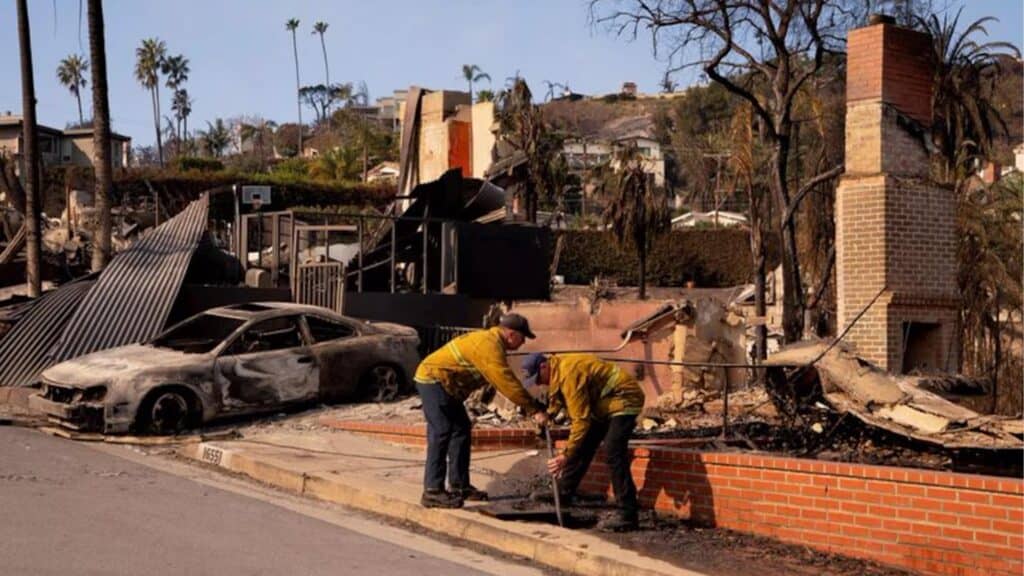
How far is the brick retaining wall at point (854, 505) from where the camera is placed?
23.3 feet

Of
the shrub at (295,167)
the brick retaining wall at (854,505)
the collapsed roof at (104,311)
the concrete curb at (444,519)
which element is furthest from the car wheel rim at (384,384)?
the shrub at (295,167)

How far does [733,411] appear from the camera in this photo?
13047 mm

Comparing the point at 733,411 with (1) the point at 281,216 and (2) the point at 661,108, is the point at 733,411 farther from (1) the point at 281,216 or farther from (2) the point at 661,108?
(2) the point at 661,108

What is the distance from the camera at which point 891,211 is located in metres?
14.3

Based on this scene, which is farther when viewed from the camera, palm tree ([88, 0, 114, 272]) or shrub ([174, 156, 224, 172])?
shrub ([174, 156, 224, 172])

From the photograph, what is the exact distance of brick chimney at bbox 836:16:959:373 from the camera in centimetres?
1436

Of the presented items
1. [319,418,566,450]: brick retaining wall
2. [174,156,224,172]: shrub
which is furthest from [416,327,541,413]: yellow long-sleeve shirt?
[174,156,224,172]: shrub

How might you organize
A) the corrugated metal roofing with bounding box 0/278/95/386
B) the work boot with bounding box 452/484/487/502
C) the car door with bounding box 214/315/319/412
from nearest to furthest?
the work boot with bounding box 452/484/487/502 < the car door with bounding box 214/315/319/412 < the corrugated metal roofing with bounding box 0/278/95/386

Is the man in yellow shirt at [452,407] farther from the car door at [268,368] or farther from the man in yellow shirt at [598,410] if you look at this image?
the car door at [268,368]

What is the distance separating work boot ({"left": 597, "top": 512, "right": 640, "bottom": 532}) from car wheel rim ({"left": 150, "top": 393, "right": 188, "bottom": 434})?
6677mm

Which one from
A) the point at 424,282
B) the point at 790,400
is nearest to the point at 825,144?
the point at 424,282

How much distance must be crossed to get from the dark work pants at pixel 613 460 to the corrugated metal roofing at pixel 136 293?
9.50 meters

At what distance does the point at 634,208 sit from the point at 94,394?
95.5ft

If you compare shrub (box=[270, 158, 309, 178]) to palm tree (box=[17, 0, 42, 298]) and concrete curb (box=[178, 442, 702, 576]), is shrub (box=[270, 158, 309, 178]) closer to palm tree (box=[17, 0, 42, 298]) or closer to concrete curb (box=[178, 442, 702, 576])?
palm tree (box=[17, 0, 42, 298])
